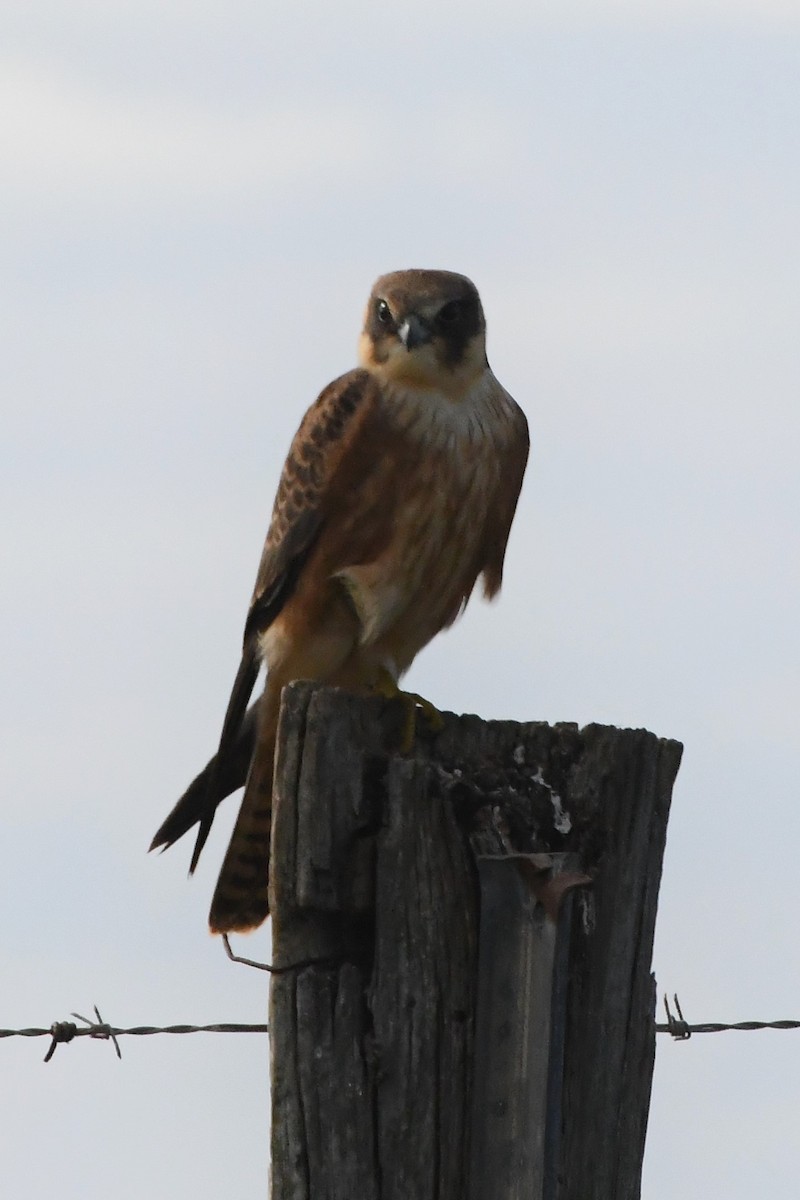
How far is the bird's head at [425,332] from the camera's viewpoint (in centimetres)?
442

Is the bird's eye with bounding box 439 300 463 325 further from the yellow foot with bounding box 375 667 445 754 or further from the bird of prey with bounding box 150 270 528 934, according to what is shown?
the yellow foot with bounding box 375 667 445 754

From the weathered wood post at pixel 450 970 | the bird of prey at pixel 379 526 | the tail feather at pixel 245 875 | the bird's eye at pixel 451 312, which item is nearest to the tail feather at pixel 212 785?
the bird of prey at pixel 379 526

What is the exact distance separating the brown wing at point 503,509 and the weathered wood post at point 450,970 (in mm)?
1731

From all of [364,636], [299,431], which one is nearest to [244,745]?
[364,636]

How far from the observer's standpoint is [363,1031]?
101 inches

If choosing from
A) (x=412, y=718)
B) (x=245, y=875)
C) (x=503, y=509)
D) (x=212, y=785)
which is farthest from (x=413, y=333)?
(x=412, y=718)

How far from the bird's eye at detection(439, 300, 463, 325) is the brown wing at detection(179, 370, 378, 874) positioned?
0.27 m

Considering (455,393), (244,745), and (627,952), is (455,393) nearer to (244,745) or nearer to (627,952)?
(244,745)

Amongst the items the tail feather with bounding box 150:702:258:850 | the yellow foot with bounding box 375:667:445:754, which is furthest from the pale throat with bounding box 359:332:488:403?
the yellow foot with bounding box 375:667:445:754

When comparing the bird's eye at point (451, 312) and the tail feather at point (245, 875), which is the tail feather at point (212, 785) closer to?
the tail feather at point (245, 875)

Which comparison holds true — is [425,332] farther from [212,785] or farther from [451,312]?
[212,785]

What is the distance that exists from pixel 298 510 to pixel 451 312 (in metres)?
0.69

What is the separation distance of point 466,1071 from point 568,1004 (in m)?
0.18

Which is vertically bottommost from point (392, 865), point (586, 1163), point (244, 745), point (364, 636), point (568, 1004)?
point (586, 1163)
